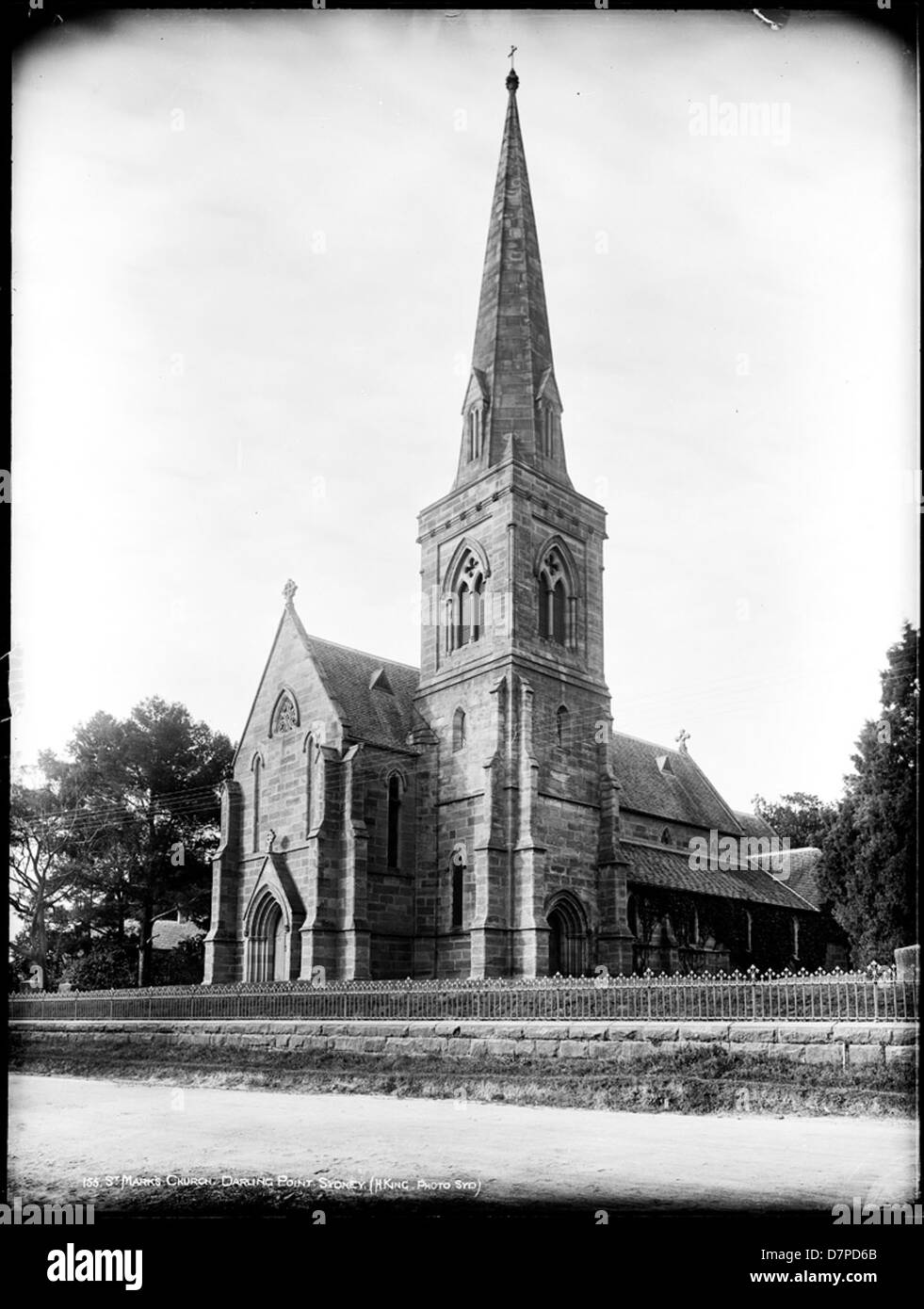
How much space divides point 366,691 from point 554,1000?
1930cm

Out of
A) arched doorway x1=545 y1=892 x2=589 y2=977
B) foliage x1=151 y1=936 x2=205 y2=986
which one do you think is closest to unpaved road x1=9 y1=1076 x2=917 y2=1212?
arched doorway x1=545 y1=892 x2=589 y2=977

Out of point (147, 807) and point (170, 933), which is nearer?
point (147, 807)

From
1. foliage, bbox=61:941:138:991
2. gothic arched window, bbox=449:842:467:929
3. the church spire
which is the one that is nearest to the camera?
gothic arched window, bbox=449:842:467:929

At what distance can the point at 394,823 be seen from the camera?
1377 inches

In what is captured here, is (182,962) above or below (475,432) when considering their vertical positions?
below

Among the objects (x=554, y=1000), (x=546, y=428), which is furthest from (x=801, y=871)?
(x=554, y=1000)

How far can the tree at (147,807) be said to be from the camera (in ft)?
139

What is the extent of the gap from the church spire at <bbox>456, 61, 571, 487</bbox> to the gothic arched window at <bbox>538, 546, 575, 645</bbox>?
3101 millimetres

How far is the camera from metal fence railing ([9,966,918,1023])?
46.8 ft

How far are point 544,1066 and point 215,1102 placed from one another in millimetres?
4749

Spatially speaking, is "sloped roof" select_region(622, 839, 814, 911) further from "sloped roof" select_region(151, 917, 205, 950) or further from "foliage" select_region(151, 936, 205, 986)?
"sloped roof" select_region(151, 917, 205, 950)

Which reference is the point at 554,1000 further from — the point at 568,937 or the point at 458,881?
the point at 458,881
